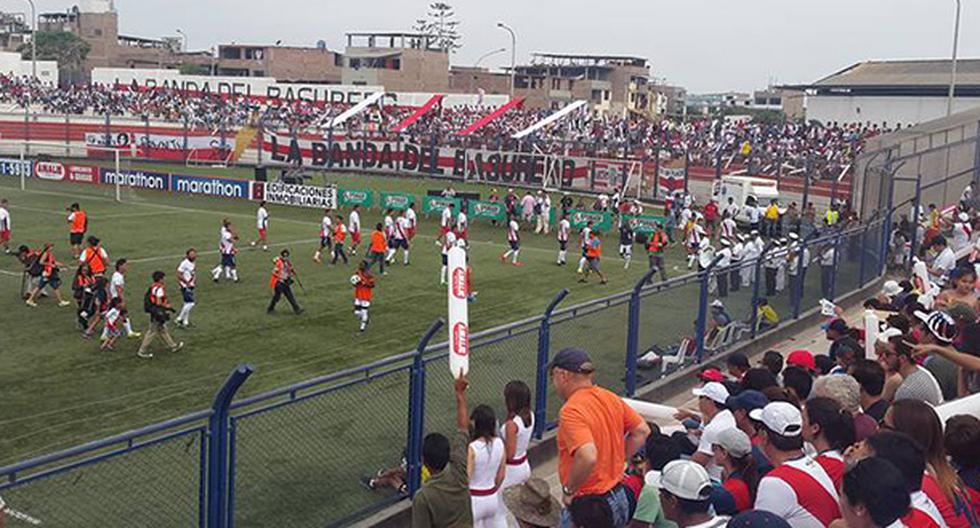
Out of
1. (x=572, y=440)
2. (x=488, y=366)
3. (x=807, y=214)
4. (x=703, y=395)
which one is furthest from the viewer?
(x=807, y=214)

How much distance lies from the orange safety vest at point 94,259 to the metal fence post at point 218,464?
44.3ft

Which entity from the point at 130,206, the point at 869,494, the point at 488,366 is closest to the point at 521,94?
the point at 130,206

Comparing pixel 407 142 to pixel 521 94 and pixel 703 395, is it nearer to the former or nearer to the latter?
pixel 703 395

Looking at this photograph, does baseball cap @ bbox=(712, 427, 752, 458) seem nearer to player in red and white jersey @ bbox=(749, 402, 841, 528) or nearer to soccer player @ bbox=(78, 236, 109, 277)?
player in red and white jersey @ bbox=(749, 402, 841, 528)

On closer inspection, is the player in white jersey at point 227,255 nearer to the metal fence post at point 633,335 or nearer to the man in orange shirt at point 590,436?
the metal fence post at point 633,335

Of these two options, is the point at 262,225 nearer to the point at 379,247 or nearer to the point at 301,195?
the point at 379,247

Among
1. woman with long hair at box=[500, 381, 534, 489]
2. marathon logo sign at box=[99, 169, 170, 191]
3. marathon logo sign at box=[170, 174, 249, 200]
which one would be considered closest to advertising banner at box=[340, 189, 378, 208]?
marathon logo sign at box=[170, 174, 249, 200]

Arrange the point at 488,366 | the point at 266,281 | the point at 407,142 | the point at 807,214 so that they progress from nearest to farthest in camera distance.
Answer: the point at 488,366 < the point at 266,281 < the point at 807,214 < the point at 407,142

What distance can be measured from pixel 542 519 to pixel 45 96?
8193 centimetres

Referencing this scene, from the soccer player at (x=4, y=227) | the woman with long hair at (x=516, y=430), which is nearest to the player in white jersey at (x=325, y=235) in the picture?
the soccer player at (x=4, y=227)

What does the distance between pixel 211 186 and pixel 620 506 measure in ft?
131

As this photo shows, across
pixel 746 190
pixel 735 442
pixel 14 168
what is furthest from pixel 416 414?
pixel 14 168

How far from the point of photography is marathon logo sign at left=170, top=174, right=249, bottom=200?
42.8 meters

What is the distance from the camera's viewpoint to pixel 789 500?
5250 millimetres
